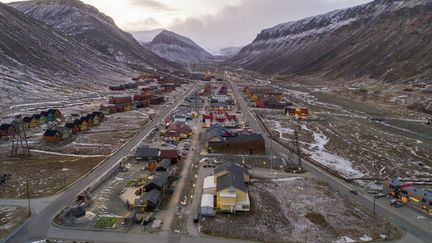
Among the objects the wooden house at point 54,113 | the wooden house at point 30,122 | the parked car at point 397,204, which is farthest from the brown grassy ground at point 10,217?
the wooden house at point 54,113

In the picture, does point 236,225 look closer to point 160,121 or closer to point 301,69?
point 160,121

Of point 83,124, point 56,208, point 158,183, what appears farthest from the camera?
point 83,124

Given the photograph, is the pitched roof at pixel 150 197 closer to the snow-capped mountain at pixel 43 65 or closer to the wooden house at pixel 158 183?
the wooden house at pixel 158 183

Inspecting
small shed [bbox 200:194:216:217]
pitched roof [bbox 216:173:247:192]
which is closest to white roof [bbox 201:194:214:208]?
small shed [bbox 200:194:216:217]

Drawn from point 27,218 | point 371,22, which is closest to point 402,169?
point 27,218

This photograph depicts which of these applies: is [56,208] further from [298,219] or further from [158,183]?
[298,219]

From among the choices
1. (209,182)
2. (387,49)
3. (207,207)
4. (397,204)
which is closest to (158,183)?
(209,182)
